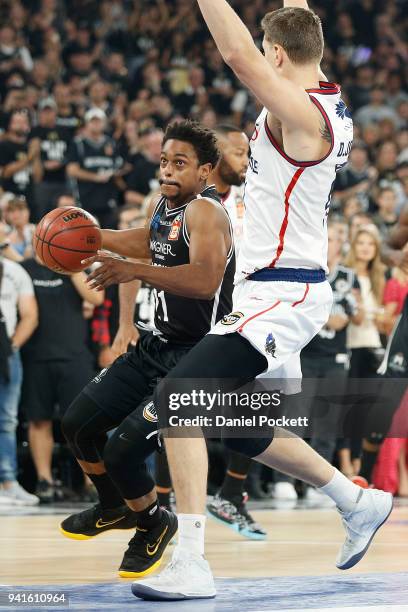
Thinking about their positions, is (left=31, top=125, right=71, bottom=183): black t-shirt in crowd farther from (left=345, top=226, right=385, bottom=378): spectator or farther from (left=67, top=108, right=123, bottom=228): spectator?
(left=345, top=226, right=385, bottom=378): spectator

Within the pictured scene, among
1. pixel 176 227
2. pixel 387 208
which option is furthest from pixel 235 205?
pixel 387 208

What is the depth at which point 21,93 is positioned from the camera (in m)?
14.3

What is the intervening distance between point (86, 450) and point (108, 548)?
4.36ft

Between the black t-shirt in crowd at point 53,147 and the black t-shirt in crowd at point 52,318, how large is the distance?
11.9ft

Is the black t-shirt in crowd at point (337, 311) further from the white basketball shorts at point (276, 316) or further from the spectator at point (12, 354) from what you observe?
the white basketball shorts at point (276, 316)

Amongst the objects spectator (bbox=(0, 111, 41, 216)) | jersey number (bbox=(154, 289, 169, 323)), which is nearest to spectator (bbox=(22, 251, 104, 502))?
spectator (bbox=(0, 111, 41, 216))

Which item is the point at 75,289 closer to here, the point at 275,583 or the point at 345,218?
the point at 345,218

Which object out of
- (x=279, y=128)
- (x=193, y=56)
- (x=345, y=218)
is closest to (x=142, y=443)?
(x=279, y=128)

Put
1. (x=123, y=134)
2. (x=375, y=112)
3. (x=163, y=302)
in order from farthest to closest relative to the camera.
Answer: (x=375, y=112) → (x=123, y=134) → (x=163, y=302)

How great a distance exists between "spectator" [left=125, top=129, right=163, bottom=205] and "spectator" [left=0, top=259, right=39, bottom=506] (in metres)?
3.78

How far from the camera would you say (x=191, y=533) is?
16.1 feet

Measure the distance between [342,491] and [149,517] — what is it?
38.2 inches

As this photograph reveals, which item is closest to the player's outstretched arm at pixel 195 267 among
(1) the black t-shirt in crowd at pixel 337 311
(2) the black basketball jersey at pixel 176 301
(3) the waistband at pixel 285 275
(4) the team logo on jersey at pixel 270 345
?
(2) the black basketball jersey at pixel 176 301

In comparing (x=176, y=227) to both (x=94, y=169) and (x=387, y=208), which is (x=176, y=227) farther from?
(x=387, y=208)
